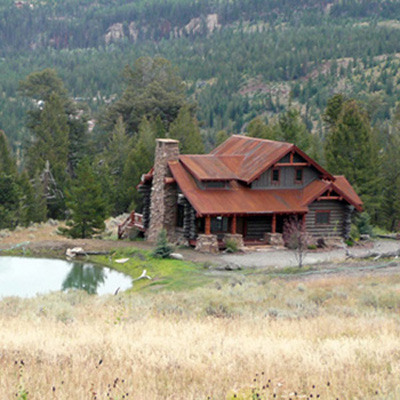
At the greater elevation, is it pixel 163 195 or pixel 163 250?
pixel 163 195

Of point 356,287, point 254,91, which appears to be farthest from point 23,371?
point 254,91

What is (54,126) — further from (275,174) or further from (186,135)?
(275,174)

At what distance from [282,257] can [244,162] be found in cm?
677

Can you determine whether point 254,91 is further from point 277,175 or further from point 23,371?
point 23,371

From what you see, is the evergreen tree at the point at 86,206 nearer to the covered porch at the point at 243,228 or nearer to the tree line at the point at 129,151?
the tree line at the point at 129,151

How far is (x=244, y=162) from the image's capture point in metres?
37.2

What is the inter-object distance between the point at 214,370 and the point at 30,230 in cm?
4137

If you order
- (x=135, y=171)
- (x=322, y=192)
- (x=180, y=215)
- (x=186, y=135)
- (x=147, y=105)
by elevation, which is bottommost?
(x=180, y=215)

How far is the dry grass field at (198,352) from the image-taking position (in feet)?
27.5

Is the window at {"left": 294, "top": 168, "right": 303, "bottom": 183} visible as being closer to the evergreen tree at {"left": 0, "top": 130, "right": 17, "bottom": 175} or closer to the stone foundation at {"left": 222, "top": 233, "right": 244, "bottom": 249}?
the stone foundation at {"left": 222, "top": 233, "right": 244, "bottom": 249}

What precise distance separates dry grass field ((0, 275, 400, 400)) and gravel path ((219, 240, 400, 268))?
1322 cm

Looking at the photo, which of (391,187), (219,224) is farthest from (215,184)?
(391,187)

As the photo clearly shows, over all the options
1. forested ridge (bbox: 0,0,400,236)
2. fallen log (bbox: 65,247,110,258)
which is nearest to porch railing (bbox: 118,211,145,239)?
fallen log (bbox: 65,247,110,258)

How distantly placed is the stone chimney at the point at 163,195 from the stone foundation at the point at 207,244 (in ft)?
9.70
